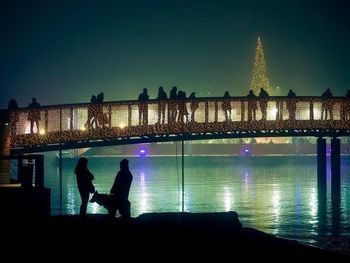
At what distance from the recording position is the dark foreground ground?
1733 centimetres

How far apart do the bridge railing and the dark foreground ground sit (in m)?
26.9

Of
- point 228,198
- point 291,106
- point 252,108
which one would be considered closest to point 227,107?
point 252,108

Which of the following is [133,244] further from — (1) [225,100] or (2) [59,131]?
(1) [225,100]

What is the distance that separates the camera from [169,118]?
52969 mm

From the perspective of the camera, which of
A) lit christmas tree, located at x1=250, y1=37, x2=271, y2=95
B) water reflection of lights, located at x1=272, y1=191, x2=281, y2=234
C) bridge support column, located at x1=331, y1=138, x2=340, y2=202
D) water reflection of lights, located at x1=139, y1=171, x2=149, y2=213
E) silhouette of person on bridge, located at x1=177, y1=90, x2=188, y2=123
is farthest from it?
lit christmas tree, located at x1=250, y1=37, x2=271, y2=95

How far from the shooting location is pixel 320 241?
1390 inches

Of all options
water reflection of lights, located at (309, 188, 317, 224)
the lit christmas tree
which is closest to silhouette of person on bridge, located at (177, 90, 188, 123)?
water reflection of lights, located at (309, 188, 317, 224)

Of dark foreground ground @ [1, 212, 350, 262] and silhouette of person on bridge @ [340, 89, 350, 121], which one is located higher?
silhouette of person on bridge @ [340, 89, 350, 121]

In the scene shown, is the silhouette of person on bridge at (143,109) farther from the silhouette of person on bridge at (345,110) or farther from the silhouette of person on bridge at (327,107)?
the silhouette of person on bridge at (345,110)

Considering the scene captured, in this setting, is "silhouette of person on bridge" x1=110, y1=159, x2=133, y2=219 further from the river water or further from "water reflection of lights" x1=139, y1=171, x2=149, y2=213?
"water reflection of lights" x1=139, y1=171, x2=149, y2=213

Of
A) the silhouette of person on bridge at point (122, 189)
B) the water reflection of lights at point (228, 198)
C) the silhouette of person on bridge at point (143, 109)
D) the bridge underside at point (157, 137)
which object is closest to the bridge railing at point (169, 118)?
the silhouette of person on bridge at point (143, 109)

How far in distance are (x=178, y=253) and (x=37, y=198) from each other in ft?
31.5

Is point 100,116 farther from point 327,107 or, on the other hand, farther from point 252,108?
point 327,107

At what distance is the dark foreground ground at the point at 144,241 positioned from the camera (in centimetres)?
1733
